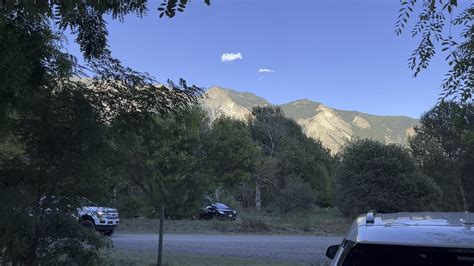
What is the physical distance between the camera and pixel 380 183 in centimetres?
2864

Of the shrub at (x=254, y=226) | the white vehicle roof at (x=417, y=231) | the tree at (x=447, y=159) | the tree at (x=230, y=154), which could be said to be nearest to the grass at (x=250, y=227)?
the shrub at (x=254, y=226)

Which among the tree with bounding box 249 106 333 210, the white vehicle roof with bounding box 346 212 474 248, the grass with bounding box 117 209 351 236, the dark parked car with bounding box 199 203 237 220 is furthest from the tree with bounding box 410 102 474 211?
the white vehicle roof with bounding box 346 212 474 248

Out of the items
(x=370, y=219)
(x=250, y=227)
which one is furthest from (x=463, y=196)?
(x=370, y=219)

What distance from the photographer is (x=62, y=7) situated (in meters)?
5.06

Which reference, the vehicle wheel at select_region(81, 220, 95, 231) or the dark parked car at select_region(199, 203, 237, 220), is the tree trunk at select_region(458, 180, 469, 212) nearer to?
the dark parked car at select_region(199, 203, 237, 220)

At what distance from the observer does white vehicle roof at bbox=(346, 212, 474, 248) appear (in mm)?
3010

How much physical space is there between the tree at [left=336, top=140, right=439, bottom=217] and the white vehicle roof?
988 inches

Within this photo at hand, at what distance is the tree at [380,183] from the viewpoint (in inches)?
1112

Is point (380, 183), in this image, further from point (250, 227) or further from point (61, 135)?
point (61, 135)

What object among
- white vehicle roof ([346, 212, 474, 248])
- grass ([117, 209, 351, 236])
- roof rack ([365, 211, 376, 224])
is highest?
grass ([117, 209, 351, 236])

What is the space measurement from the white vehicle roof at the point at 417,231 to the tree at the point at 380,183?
82.4ft

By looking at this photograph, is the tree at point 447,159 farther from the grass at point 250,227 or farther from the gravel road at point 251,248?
the gravel road at point 251,248

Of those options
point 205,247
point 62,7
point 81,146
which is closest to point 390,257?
point 62,7

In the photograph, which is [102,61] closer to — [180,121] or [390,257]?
[180,121]
